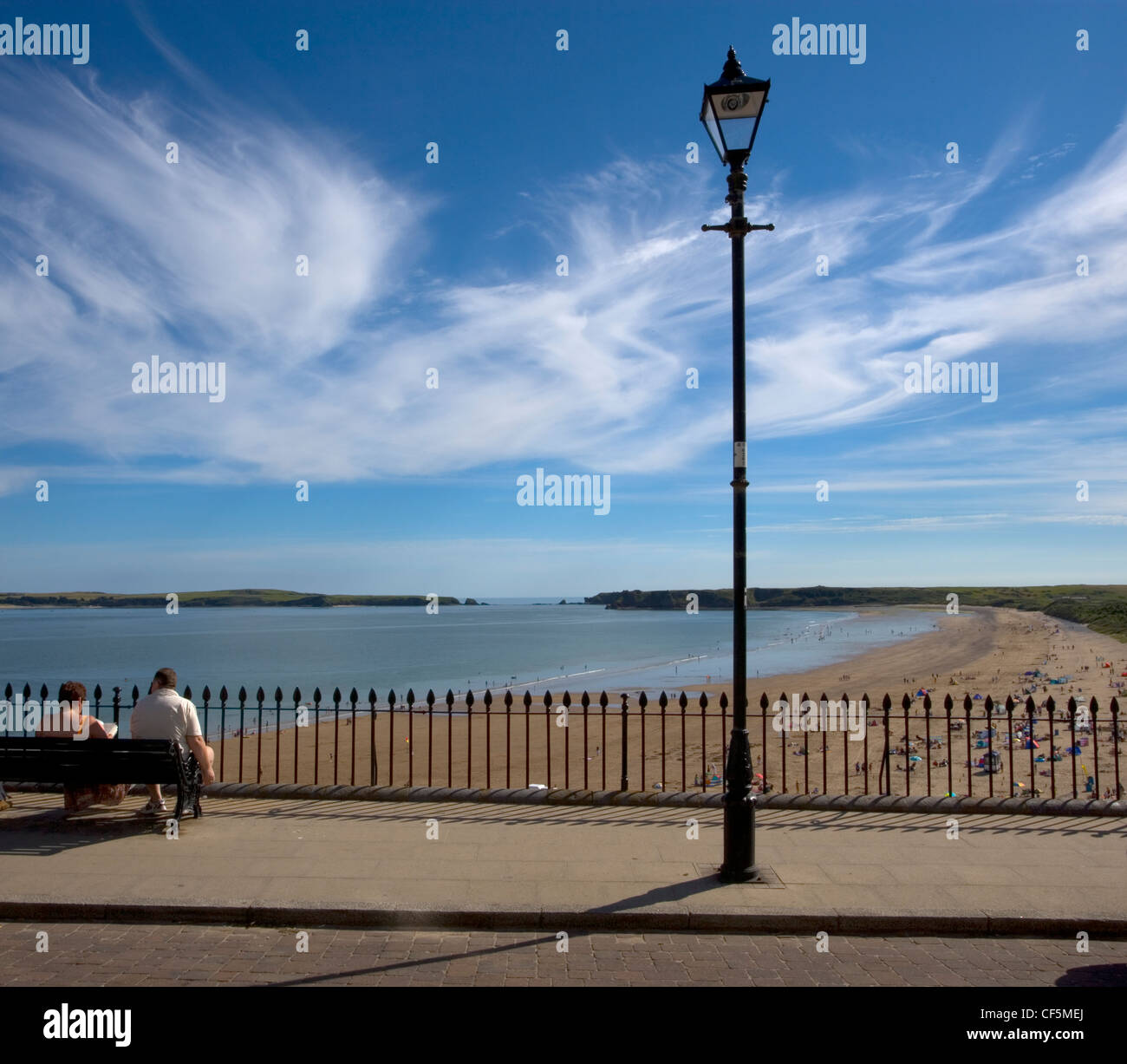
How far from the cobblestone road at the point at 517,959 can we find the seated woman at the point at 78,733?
2619 mm

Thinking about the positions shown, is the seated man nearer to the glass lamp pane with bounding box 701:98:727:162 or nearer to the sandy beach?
the sandy beach

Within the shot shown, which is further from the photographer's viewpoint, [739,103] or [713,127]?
[713,127]

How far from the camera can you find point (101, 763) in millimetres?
7855

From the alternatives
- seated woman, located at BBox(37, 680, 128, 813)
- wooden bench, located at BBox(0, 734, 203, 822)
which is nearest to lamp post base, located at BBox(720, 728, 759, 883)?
wooden bench, located at BBox(0, 734, 203, 822)

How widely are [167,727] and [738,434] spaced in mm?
5812

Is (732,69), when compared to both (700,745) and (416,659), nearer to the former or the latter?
(700,745)

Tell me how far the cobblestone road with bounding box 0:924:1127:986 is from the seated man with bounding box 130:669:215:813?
95.6 inches

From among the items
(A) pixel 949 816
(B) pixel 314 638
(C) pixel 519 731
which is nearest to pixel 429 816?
(A) pixel 949 816

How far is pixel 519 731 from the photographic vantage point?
24.1 metres

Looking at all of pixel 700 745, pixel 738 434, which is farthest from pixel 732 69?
pixel 700 745

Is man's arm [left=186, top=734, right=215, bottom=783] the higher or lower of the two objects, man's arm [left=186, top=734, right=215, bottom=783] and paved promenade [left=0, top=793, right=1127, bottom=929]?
the higher

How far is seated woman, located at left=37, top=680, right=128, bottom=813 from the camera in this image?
27.2ft

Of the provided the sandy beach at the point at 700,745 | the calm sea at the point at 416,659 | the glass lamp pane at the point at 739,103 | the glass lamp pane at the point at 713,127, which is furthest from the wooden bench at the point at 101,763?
the calm sea at the point at 416,659
